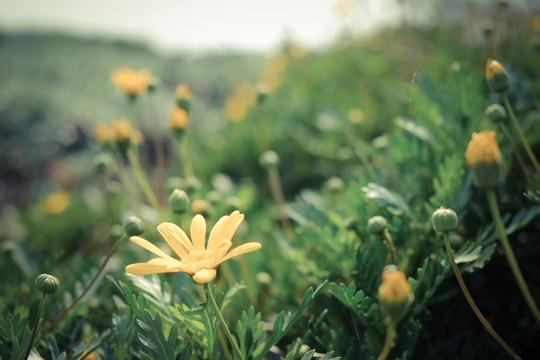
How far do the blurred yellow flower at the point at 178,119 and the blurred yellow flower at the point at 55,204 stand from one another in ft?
3.93

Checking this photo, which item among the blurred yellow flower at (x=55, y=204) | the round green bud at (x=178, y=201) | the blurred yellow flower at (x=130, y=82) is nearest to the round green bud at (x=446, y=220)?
the round green bud at (x=178, y=201)

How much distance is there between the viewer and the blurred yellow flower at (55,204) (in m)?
2.24

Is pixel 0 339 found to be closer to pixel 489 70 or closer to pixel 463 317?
pixel 463 317

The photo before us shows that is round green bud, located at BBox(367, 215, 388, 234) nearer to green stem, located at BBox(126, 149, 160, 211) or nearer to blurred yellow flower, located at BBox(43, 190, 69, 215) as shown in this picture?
green stem, located at BBox(126, 149, 160, 211)

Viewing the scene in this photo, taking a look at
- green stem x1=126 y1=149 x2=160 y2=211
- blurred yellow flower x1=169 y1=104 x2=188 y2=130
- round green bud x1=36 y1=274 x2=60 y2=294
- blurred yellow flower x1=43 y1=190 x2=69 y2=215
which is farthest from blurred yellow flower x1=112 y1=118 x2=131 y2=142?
blurred yellow flower x1=43 y1=190 x2=69 y2=215

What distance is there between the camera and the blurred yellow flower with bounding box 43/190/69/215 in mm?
2240

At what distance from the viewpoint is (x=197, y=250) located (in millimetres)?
830

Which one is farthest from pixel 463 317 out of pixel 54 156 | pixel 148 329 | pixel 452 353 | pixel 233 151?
pixel 54 156

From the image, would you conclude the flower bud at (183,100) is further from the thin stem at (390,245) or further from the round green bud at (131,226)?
the thin stem at (390,245)

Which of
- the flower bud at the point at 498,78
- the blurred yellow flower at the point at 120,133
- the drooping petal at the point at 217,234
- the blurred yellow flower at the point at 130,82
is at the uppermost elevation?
the flower bud at the point at 498,78

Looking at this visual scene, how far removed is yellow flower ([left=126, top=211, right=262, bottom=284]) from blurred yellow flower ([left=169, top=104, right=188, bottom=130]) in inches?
25.2

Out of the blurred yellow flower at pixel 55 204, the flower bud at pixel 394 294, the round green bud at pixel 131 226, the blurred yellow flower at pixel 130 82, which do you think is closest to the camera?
the flower bud at pixel 394 294

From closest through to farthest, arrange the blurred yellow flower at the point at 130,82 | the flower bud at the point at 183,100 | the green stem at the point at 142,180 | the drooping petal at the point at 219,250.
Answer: the drooping petal at the point at 219,250
the green stem at the point at 142,180
the flower bud at the point at 183,100
the blurred yellow flower at the point at 130,82

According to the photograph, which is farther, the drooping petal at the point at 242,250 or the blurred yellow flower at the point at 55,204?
the blurred yellow flower at the point at 55,204
